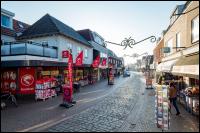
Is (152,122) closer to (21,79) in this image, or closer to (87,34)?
(21,79)

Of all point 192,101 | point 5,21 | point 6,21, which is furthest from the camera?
point 6,21

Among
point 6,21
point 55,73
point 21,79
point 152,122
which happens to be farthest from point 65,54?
point 152,122

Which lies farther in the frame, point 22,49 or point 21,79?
point 21,79

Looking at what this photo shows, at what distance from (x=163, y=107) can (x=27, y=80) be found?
13573 mm

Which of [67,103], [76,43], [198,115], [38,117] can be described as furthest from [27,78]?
[198,115]

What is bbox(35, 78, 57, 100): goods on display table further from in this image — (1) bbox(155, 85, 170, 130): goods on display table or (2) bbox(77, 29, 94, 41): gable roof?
(2) bbox(77, 29, 94, 41): gable roof

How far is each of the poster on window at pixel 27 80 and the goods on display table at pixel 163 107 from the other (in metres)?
13.1

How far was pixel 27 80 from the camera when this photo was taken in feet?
58.9

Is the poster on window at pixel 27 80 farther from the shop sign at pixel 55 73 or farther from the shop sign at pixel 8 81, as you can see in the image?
the shop sign at pixel 55 73

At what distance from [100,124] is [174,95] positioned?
4.92 m

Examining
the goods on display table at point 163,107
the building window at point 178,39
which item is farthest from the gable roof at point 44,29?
the goods on display table at point 163,107

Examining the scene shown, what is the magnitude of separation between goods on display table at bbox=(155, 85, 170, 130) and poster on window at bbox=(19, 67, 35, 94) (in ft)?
42.9

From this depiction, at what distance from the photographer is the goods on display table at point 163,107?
307 inches

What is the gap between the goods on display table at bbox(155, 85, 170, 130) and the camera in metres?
7.80
